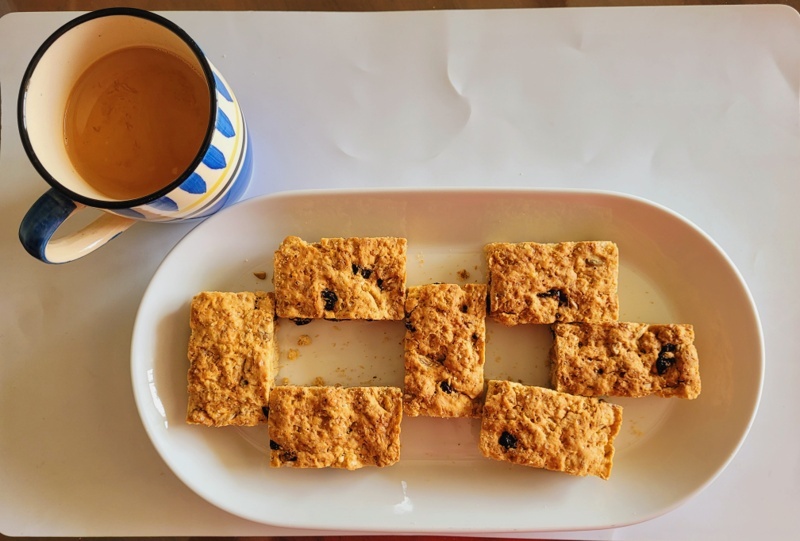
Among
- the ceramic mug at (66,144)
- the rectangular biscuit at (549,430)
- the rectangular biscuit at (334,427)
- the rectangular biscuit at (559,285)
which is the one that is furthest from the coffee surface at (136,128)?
the rectangular biscuit at (549,430)

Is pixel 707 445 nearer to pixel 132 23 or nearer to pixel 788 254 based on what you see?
pixel 788 254

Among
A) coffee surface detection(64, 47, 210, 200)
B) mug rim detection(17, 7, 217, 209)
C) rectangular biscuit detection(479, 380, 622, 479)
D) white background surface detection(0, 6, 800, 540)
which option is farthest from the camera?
white background surface detection(0, 6, 800, 540)

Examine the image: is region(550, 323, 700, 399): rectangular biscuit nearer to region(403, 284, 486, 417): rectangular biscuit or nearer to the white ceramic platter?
the white ceramic platter

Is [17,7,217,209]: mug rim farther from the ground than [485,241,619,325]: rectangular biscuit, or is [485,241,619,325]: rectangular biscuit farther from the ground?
[17,7,217,209]: mug rim

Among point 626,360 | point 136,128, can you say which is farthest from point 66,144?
point 626,360

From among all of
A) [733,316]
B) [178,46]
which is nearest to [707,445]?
[733,316]

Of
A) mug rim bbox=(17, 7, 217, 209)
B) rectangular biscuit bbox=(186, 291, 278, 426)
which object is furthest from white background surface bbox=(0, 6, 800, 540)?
mug rim bbox=(17, 7, 217, 209)
